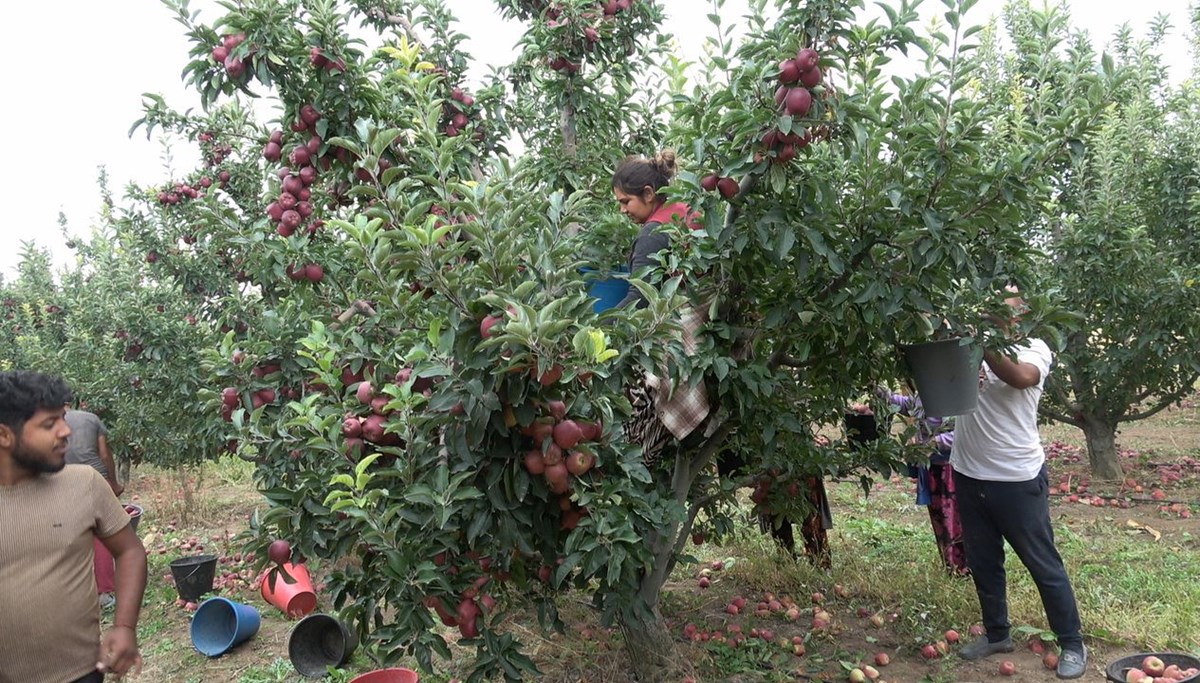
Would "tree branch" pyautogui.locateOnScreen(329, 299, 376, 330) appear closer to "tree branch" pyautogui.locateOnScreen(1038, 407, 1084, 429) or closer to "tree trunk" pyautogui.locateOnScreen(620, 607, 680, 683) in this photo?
"tree trunk" pyautogui.locateOnScreen(620, 607, 680, 683)

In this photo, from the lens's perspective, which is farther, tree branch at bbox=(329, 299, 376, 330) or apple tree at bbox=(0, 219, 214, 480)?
apple tree at bbox=(0, 219, 214, 480)

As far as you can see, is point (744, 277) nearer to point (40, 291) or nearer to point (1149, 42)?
point (1149, 42)

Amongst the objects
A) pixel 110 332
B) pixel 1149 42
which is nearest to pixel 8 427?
pixel 110 332

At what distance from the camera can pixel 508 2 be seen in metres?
4.94

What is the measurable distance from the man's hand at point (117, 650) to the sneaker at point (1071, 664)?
358 cm

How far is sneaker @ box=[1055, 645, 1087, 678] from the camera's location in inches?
147

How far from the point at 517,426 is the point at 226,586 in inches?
182

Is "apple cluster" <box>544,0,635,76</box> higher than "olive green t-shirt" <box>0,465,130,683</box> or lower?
higher

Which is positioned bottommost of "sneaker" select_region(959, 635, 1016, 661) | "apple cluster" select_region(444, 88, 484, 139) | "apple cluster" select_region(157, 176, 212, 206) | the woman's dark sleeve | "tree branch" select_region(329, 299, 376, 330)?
"sneaker" select_region(959, 635, 1016, 661)

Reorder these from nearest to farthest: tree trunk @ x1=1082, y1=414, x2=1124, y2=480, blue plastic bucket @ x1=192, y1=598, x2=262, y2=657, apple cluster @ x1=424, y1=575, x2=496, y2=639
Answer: apple cluster @ x1=424, y1=575, x2=496, y2=639, blue plastic bucket @ x1=192, y1=598, x2=262, y2=657, tree trunk @ x1=1082, y1=414, x2=1124, y2=480

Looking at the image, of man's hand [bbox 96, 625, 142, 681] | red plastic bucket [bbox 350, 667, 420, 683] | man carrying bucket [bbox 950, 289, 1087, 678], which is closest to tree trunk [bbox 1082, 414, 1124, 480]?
man carrying bucket [bbox 950, 289, 1087, 678]

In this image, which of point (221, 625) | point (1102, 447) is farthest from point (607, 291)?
point (1102, 447)

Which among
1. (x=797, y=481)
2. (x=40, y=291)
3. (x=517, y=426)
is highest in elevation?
(x=40, y=291)

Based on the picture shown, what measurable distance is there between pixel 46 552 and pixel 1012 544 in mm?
3584
